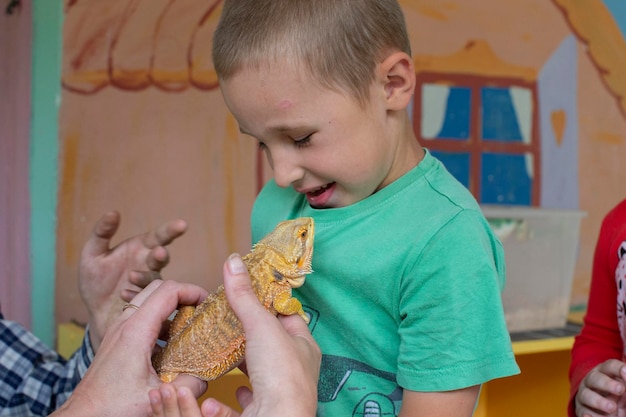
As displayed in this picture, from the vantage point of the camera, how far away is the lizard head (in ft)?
2.94

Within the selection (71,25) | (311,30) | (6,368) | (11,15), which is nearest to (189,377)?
(311,30)

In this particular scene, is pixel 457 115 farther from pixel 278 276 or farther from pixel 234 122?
pixel 278 276

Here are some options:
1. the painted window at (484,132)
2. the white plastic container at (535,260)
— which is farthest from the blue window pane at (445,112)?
the white plastic container at (535,260)

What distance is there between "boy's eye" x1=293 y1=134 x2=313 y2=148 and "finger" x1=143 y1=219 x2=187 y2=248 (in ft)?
1.21

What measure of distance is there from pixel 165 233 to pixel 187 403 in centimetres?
46

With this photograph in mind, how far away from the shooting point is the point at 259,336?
81 cm

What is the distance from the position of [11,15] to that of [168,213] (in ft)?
2.34

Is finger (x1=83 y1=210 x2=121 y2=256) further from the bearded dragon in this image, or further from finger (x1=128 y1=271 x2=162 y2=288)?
the bearded dragon

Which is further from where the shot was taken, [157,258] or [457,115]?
[457,115]

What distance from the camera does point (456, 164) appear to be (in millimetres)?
2471

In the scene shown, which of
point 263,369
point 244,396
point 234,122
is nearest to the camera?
point 263,369

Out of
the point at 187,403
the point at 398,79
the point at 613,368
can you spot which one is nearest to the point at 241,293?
the point at 187,403

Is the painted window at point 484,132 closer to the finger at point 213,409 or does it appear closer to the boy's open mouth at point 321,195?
the boy's open mouth at point 321,195

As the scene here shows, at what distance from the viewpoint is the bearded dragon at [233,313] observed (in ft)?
2.92
